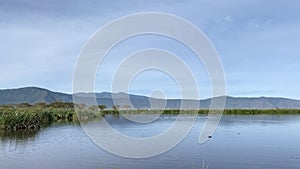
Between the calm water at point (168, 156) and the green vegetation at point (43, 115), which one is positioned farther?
the green vegetation at point (43, 115)

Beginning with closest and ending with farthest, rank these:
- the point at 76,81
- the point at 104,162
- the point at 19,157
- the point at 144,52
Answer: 1. the point at 76,81
2. the point at 144,52
3. the point at 104,162
4. the point at 19,157

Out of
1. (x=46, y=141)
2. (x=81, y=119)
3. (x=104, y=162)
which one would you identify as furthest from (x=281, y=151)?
(x=81, y=119)

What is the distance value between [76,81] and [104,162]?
8.27 metres

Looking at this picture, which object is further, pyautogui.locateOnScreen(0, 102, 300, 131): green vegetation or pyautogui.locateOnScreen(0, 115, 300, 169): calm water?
pyautogui.locateOnScreen(0, 102, 300, 131): green vegetation

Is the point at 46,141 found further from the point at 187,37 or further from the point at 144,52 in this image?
the point at 187,37

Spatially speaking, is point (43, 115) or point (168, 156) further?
point (43, 115)

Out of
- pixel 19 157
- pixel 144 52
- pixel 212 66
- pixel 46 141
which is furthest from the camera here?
pixel 46 141

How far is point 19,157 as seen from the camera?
22.2 m

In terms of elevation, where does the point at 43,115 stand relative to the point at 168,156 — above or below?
above

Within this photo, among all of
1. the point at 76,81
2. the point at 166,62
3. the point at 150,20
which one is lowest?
the point at 76,81

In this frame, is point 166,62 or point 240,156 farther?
point 240,156

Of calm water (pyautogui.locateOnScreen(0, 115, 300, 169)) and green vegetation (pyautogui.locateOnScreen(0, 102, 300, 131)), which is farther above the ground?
green vegetation (pyautogui.locateOnScreen(0, 102, 300, 131))

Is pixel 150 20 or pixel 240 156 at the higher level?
pixel 150 20

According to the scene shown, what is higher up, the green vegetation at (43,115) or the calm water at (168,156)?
the green vegetation at (43,115)
